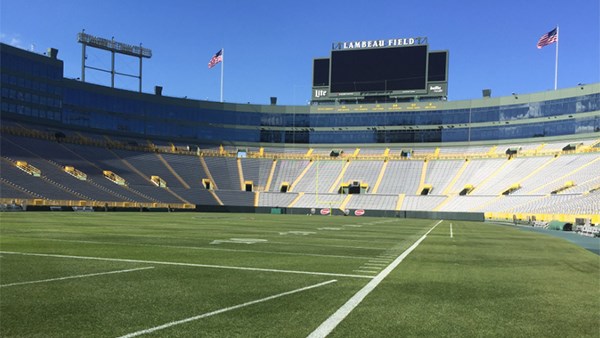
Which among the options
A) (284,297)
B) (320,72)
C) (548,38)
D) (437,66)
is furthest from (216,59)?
(284,297)

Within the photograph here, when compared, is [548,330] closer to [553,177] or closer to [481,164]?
[553,177]

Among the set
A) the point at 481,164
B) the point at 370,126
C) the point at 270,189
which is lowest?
the point at 270,189

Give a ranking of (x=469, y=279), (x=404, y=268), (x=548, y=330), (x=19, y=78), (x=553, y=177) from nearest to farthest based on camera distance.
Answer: (x=548, y=330)
(x=469, y=279)
(x=404, y=268)
(x=553, y=177)
(x=19, y=78)

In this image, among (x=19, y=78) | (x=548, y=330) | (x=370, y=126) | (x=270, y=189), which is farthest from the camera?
(x=370, y=126)

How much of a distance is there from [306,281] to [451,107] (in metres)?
81.1

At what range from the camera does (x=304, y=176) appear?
3290 inches

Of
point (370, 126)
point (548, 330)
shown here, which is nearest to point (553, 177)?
point (370, 126)

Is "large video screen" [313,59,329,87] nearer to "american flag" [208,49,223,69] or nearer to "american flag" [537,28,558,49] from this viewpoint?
"american flag" [208,49,223,69]

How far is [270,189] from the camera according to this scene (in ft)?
266

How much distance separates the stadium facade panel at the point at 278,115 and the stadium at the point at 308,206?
0.94 ft

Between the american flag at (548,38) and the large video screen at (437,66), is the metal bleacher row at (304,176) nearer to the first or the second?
the large video screen at (437,66)

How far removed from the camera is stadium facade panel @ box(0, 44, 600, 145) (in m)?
70.7

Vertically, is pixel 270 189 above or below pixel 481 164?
below

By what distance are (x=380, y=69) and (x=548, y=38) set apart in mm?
24778
